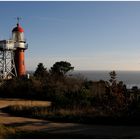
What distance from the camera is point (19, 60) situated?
5300cm

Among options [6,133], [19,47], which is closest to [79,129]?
[6,133]

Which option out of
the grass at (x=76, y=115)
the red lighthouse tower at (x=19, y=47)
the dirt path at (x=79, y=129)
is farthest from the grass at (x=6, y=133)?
the red lighthouse tower at (x=19, y=47)

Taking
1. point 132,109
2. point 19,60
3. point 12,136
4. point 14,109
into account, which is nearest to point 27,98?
point 14,109

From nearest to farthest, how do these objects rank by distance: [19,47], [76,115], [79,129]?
[79,129], [76,115], [19,47]

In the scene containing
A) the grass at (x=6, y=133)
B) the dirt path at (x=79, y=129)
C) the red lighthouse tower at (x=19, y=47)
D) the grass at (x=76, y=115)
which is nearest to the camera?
the grass at (x=6, y=133)

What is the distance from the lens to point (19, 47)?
52.8m

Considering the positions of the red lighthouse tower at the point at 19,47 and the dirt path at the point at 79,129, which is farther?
the red lighthouse tower at the point at 19,47

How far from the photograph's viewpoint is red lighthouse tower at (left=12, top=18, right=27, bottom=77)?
52.8 meters

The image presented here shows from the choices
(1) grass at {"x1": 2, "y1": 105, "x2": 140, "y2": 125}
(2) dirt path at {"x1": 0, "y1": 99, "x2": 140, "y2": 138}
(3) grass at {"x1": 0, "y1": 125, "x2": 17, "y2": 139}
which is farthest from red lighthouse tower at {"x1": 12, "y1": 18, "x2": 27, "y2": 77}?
(3) grass at {"x1": 0, "y1": 125, "x2": 17, "y2": 139}

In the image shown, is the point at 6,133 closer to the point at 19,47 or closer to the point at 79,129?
the point at 79,129

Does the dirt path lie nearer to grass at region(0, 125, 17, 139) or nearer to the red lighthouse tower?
grass at region(0, 125, 17, 139)

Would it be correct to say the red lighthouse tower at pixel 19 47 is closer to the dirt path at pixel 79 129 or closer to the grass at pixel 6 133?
the dirt path at pixel 79 129

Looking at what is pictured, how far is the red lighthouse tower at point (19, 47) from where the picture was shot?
5284 centimetres

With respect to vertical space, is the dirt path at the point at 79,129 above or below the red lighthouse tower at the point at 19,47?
below
